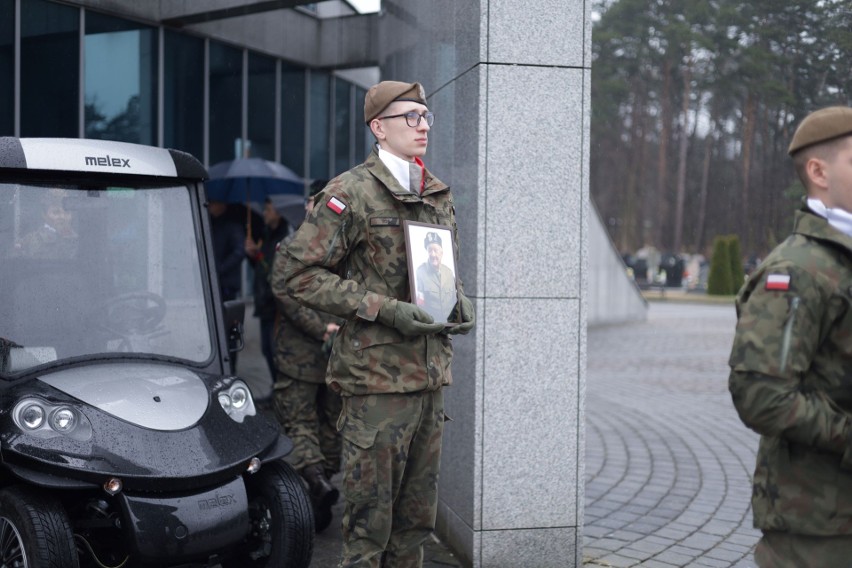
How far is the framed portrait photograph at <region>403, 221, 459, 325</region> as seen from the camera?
12.7 ft

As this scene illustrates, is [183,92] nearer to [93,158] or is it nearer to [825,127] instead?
[93,158]

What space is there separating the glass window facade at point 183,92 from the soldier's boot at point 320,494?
8344 millimetres

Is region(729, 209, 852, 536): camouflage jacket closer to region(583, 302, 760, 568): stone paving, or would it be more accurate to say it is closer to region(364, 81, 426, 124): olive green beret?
region(364, 81, 426, 124): olive green beret

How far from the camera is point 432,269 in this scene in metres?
3.92

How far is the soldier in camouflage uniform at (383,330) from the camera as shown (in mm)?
3859

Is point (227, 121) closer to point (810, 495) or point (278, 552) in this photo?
point (278, 552)

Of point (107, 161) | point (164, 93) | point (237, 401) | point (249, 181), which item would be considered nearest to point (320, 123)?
point (164, 93)

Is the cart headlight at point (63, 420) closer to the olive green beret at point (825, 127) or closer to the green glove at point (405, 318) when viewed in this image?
the green glove at point (405, 318)

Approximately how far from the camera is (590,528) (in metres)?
5.92

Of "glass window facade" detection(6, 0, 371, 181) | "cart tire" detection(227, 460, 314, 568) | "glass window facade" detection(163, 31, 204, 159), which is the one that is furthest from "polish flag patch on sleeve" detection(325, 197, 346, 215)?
"glass window facade" detection(163, 31, 204, 159)

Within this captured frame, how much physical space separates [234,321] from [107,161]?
1009 mm

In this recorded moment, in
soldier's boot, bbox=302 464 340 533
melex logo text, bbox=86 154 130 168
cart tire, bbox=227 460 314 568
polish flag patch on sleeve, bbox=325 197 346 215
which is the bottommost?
soldier's boot, bbox=302 464 340 533

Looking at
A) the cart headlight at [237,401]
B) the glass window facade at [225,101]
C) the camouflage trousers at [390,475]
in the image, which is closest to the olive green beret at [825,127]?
the camouflage trousers at [390,475]

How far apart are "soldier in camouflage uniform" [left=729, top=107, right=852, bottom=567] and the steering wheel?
10.0ft
